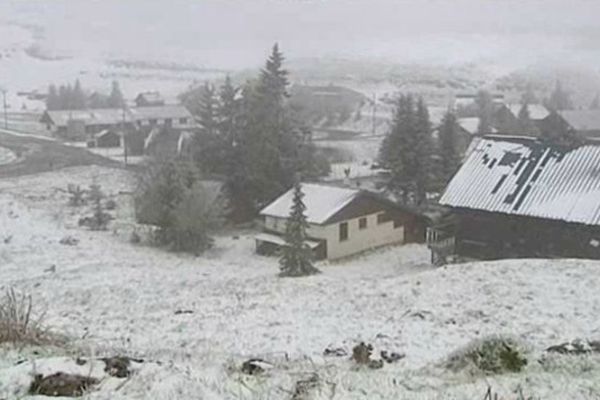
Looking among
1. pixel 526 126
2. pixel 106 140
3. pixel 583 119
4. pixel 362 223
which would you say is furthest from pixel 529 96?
pixel 362 223

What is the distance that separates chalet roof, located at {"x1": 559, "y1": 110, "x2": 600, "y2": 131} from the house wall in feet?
133

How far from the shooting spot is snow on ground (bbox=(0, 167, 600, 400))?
8.91 m

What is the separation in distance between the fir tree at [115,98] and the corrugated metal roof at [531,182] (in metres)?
77.1

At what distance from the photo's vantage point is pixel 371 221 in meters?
37.7

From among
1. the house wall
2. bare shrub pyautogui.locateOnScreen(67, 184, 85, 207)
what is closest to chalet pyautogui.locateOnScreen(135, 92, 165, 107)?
bare shrub pyautogui.locateOnScreen(67, 184, 85, 207)

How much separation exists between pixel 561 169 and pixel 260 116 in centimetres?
2011

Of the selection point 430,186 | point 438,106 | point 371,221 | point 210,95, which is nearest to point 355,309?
point 371,221

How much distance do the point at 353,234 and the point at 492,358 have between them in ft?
88.5

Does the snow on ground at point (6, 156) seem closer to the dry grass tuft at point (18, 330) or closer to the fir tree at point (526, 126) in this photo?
the fir tree at point (526, 126)

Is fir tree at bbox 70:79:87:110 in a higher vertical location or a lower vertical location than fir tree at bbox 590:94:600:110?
lower

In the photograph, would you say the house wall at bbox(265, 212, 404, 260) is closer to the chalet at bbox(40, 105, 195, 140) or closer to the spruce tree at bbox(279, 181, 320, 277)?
the spruce tree at bbox(279, 181, 320, 277)

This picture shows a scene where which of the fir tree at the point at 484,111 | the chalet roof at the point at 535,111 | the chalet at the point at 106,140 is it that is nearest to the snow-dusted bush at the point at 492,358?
the fir tree at the point at 484,111

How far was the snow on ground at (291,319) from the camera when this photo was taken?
8914mm

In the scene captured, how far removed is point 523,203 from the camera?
2944cm
